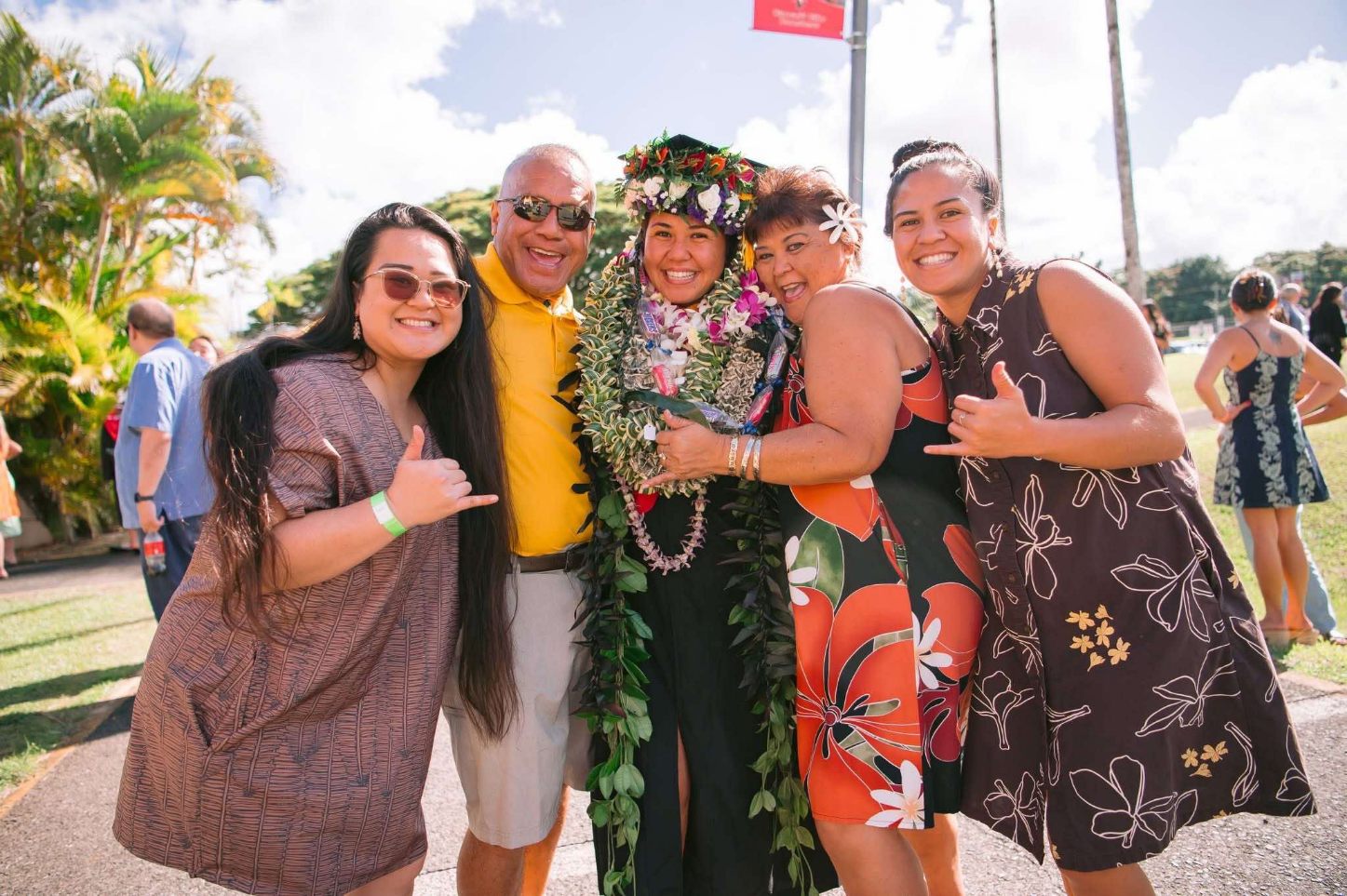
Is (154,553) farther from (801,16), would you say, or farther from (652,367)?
(801,16)

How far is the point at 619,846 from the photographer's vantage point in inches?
Answer: 104

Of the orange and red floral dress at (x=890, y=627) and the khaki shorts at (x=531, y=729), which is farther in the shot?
the khaki shorts at (x=531, y=729)

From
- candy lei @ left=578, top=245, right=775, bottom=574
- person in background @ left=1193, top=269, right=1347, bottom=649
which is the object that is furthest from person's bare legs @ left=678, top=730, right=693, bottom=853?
person in background @ left=1193, top=269, right=1347, bottom=649

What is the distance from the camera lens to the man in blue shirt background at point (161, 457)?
5.45m

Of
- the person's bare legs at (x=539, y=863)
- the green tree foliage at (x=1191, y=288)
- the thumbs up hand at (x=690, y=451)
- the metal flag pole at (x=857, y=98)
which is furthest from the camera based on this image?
the green tree foliage at (x=1191, y=288)

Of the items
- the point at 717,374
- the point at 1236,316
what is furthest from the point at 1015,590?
the point at 1236,316

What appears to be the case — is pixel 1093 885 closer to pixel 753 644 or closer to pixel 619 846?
pixel 753 644

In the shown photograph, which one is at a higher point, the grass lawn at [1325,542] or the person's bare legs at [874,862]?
the grass lawn at [1325,542]

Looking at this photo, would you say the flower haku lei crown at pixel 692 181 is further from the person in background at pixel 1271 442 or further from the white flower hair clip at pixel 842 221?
the person in background at pixel 1271 442

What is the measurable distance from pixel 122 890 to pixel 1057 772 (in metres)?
3.52

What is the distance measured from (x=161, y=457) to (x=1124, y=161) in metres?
14.7

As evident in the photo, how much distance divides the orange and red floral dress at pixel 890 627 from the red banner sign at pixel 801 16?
4.15 meters

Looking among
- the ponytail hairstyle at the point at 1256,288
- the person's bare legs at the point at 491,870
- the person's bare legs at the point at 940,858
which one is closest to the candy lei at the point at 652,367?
the person's bare legs at the point at 491,870

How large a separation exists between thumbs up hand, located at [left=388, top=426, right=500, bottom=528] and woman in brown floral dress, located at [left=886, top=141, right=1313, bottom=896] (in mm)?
1291
